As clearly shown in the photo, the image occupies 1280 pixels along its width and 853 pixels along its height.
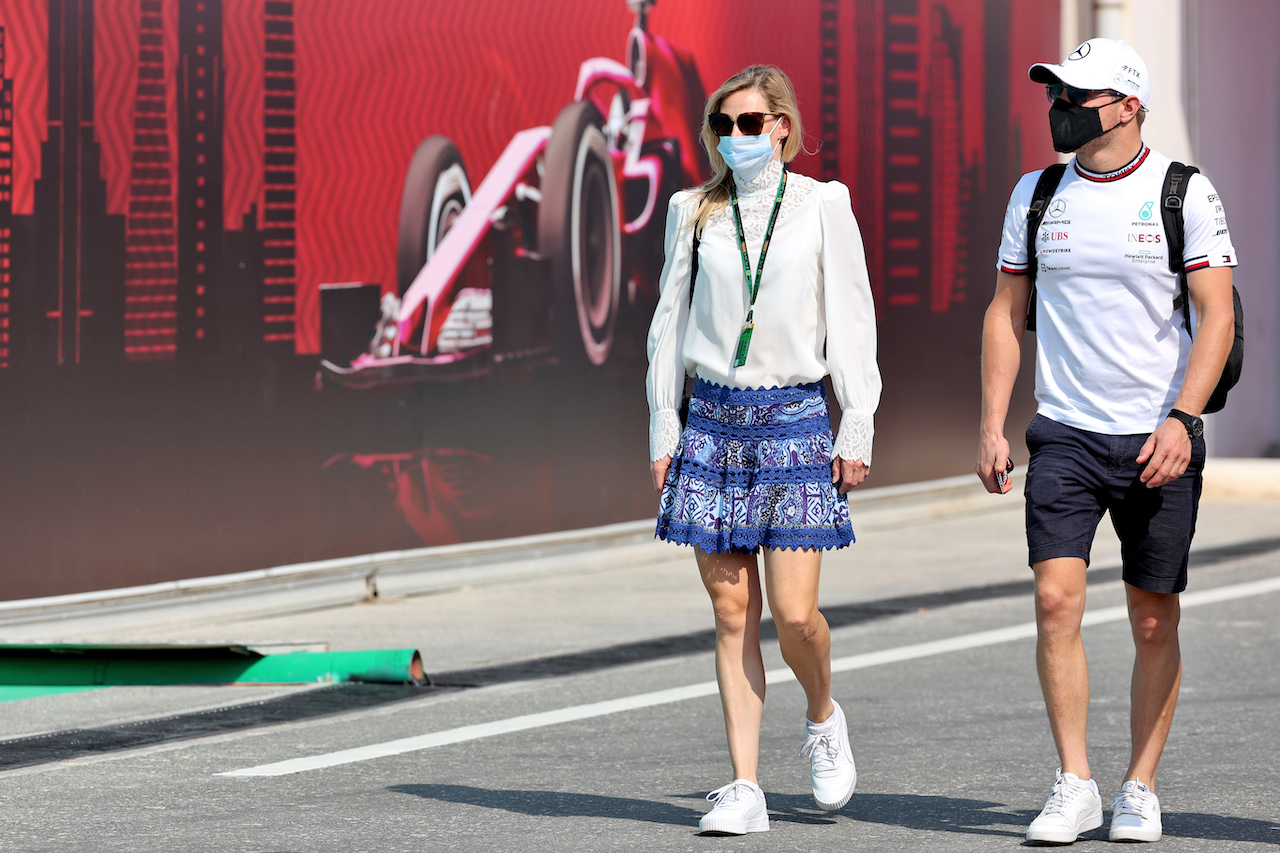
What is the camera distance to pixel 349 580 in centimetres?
1077

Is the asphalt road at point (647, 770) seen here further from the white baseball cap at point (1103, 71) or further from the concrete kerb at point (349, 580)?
the white baseball cap at point (1103, 71)

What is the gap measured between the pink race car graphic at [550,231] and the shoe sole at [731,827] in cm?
554

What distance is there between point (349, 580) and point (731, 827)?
552 cm

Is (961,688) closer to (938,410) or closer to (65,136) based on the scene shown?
(65,136)

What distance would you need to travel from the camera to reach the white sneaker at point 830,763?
5676 millimetres

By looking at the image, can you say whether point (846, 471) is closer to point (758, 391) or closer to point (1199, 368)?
point (758, 391)

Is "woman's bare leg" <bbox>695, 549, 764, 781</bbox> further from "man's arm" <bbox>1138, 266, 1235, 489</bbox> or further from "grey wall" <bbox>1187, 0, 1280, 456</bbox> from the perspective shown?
"grey wall" <bbox>1187, 0, 1280, 456</bbox>

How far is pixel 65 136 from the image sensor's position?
9.45 m

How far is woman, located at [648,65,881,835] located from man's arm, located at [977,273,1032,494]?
0.30 m

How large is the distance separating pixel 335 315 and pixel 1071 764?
6084 millimetres

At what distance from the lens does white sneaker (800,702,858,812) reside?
18.6 ft

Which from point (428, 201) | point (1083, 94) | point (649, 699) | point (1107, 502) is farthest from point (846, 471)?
point (428, 201)

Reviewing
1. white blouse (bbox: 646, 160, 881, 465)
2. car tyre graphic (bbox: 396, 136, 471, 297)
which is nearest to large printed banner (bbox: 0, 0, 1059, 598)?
car tyre graphic (bbox: 396, 136, 471, 297)

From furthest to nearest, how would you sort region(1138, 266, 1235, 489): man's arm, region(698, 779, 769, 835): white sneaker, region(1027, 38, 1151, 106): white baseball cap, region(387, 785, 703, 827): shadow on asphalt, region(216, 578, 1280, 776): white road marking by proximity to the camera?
region(216, 578, 1280, 776): white road marking
region(387, 785, 703, 827): shadow on asphalt
region(698, 779, 769, 835): white sneaker
region(1027, 38, 1151, 106): white baseball cap
region(1138, 266, 1235, 489): man's arm
